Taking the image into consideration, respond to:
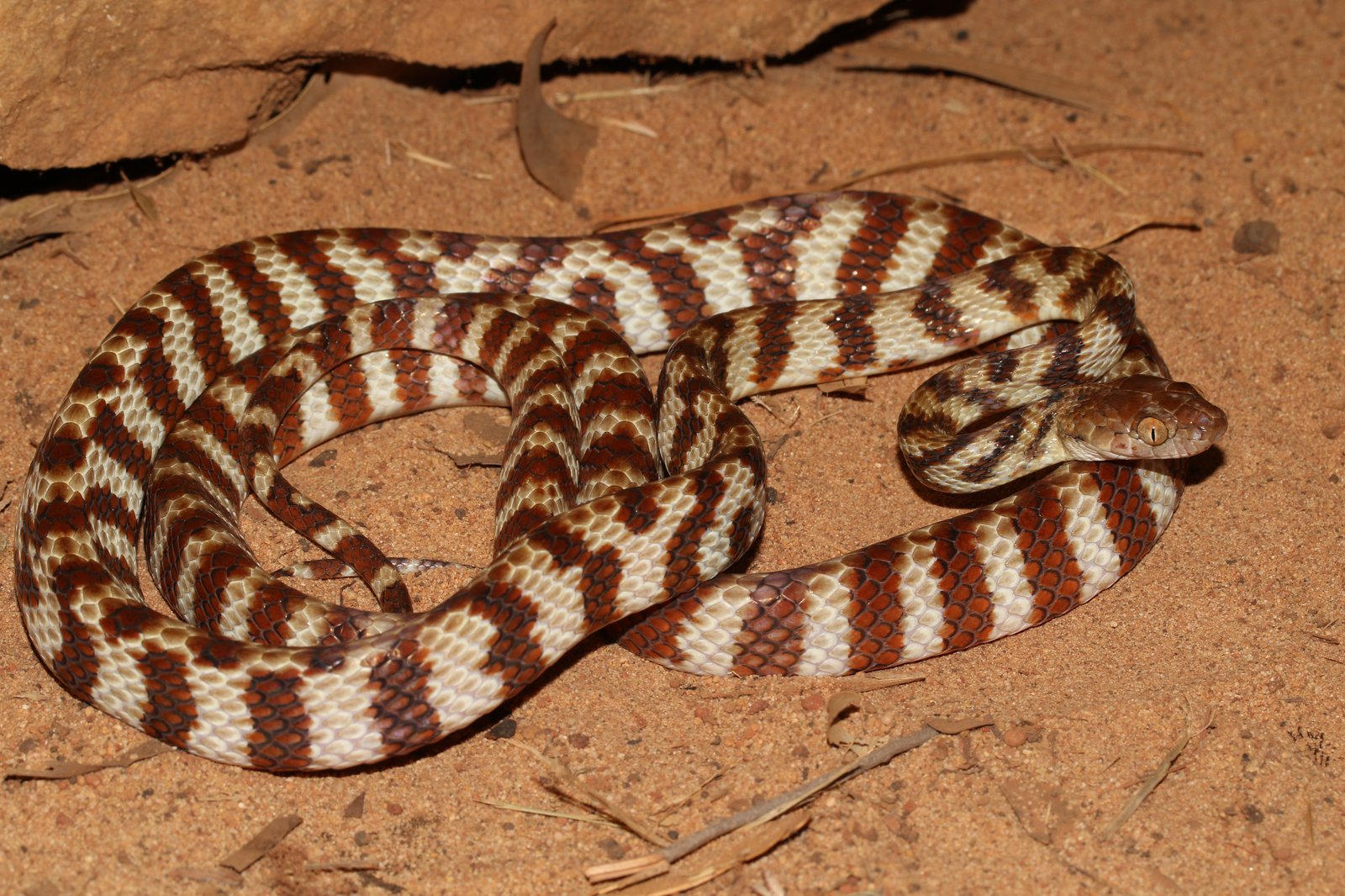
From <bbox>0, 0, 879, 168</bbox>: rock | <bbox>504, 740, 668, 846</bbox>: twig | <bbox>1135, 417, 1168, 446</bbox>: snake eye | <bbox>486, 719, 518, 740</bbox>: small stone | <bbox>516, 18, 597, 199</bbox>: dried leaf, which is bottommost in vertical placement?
<bbox>504, 740, 668, 846</bbox>: twig

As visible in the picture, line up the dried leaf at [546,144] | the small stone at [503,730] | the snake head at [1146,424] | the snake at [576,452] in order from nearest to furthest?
the snake at [576,452], the small stone at [503,730], the snake head at [1146,424], the dried leaf at [546,144]

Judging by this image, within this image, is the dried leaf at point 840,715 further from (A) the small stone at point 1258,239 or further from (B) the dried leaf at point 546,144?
(A) the small stone at point 1258,239

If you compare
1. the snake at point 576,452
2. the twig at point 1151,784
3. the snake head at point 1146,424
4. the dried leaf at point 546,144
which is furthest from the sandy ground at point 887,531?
the snake head at point 1146,424

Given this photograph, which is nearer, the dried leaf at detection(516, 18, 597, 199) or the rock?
the rock

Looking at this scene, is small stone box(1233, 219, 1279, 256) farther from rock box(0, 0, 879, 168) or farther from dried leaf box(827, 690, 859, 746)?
dried leaf box(827, 690, 859, 746)

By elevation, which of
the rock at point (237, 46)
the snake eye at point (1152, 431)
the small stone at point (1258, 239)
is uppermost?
the rock at point (237, 46)

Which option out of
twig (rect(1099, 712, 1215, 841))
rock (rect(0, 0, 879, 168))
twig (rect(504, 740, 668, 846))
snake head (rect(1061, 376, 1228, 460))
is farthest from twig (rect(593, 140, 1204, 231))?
twig (rect(504, 740, 668, 846))
